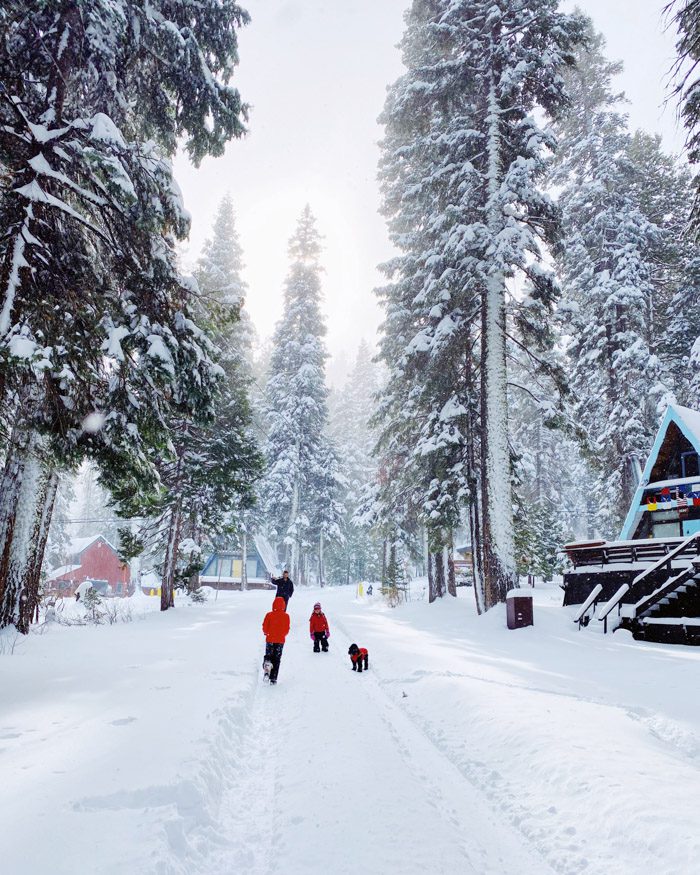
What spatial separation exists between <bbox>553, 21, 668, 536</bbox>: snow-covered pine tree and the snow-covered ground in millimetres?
13309

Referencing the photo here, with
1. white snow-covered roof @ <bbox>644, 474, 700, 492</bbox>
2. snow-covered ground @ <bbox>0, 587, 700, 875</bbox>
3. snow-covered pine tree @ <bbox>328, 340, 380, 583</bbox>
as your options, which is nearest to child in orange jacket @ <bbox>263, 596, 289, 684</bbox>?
snow-covered ground @ <bbox>0, 587, 700, 875</bbox>

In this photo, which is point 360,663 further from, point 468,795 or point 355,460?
point 355,460

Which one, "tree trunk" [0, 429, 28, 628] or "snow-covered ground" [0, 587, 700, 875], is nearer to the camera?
"snow-covered ground" [0, 587, 700, 875]

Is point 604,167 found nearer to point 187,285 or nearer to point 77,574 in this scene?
point 187,285

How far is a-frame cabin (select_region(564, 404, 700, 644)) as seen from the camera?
10805 millimetres

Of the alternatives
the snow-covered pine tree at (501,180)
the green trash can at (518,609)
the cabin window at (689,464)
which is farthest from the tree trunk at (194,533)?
the cabin window at (689,464)

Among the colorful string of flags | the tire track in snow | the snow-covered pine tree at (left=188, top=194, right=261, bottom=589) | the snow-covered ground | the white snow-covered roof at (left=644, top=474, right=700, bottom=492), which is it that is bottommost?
the tire track in snow

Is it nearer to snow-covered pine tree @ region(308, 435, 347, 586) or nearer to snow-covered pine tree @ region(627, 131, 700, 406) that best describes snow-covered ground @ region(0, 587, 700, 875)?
snow-covered pine tree @ region(627, 131, 700, 406)

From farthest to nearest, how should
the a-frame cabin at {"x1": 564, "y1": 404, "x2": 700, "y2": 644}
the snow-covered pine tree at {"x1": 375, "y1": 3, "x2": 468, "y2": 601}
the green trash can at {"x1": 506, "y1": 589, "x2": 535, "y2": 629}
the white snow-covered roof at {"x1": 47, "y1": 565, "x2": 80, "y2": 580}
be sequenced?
the white snow-covered roof at {"x1": 47, "y1": 565, "x2": 80, "y2": 580}
the snow-covered pine tree at {"x1": 375, "y1": 3, "x2": 468, "y2": 601}
the green trash can at {"x1": 506, "y1": 589, "x2": 535, "y2": 629}
the a-frame cabin at {"x1": 564, "y1": 404, "x2": 700, "y2": 644}

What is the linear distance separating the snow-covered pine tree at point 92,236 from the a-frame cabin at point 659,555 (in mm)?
10896

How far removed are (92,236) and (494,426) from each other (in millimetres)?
10261

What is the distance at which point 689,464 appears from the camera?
1673cm

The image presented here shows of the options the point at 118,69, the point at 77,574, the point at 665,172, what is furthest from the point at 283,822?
the point at 77,574

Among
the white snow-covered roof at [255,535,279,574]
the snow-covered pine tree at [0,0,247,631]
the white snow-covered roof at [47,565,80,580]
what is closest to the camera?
the snow-covered pine tree at [0,0,247,631]
